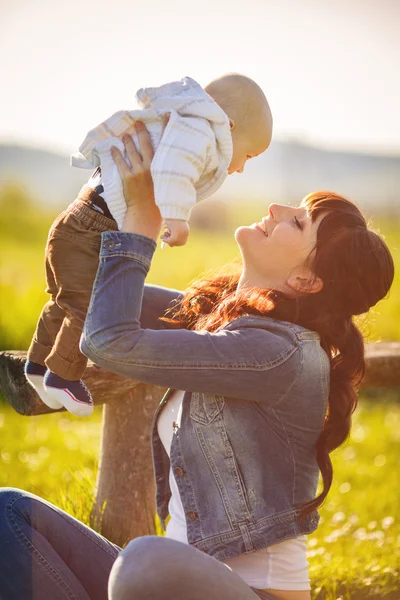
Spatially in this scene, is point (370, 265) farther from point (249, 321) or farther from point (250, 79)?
point (250, 79)

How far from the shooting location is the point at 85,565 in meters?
2.04

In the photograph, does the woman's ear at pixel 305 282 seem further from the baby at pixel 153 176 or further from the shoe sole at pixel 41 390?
the shoe sole at pixel 41 390

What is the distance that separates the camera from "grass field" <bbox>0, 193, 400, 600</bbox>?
10.3 ft

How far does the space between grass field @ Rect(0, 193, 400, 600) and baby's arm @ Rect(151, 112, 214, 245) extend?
1.82 feet

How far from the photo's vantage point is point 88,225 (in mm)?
2268

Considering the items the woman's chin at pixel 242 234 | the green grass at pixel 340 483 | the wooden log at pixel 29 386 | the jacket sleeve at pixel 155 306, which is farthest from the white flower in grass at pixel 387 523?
the woman's chin at pixel 242 234

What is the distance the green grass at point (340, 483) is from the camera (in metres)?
3.15

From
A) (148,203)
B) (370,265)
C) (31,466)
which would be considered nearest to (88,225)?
(148,203)

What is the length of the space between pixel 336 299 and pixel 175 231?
468 mm

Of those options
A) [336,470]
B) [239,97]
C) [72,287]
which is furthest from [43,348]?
[336,470]

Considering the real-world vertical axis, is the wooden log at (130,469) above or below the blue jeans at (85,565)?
below

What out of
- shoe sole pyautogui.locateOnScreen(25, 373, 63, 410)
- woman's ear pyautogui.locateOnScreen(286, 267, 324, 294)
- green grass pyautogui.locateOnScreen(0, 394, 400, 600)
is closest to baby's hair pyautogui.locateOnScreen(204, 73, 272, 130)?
woman's ear pyautogui.locateOnScreen(286, 267, 324, 294)

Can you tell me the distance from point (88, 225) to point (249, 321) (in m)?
0.64

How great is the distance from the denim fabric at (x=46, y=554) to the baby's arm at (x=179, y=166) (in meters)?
0.82
